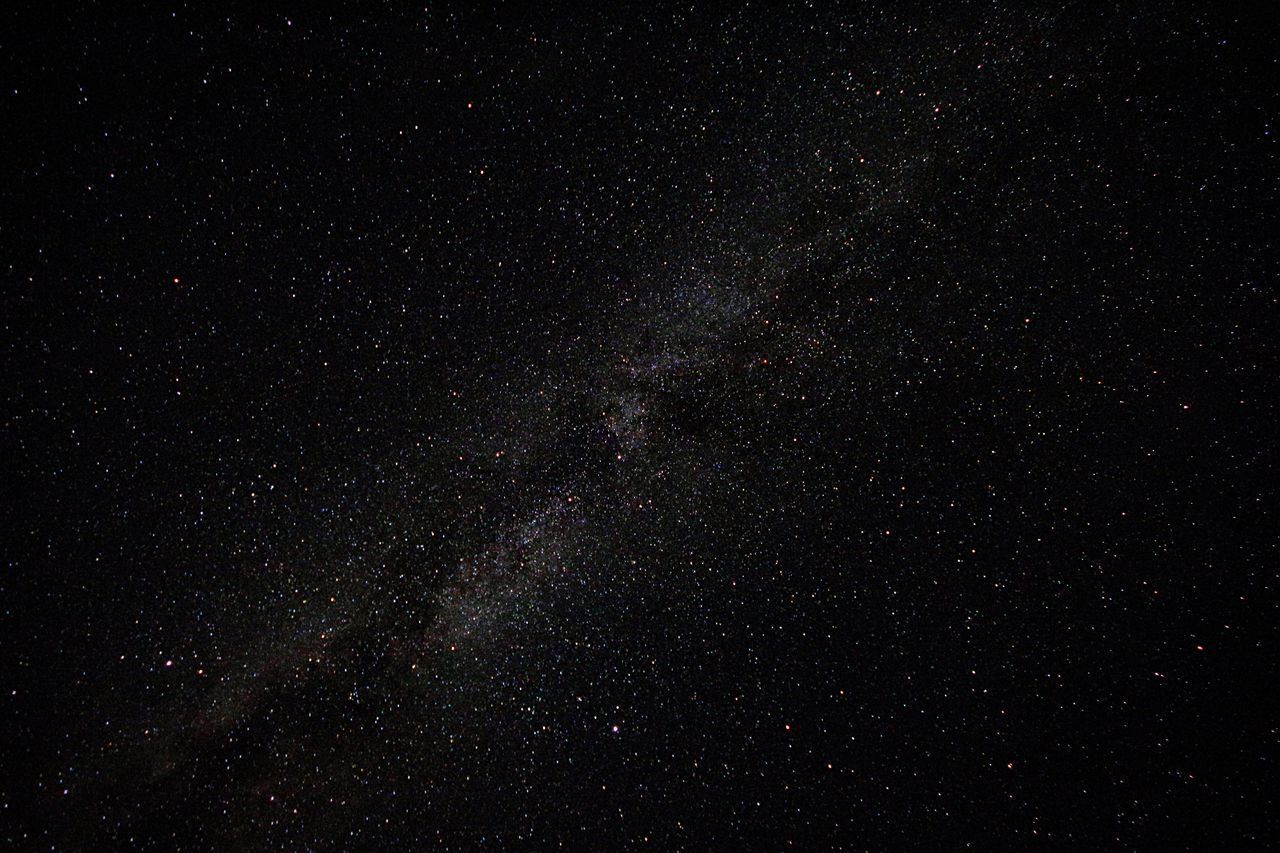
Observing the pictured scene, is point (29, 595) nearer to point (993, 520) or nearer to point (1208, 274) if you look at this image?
point (993, 520)

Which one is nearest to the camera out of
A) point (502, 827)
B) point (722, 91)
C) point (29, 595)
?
point (29, 595)

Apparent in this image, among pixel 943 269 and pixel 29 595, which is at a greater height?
pixel 29 595

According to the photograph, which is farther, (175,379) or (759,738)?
(759,738)

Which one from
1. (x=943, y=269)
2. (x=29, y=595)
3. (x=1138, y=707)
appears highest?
(x=29, y=595)

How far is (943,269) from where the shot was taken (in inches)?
47.2

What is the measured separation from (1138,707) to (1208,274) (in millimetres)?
1129

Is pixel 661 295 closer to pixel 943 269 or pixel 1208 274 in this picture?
pixel 943 269

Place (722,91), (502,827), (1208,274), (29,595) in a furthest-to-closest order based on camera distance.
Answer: (502,827), (1208,274), (722,91), (29,595)

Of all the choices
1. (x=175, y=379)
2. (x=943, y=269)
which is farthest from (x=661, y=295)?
(x=175, y=379)

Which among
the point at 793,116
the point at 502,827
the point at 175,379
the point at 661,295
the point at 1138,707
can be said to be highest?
the point at 175,379

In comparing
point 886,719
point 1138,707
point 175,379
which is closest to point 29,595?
point 175,379

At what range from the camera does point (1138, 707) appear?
1.20m

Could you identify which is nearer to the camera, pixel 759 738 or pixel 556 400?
pixel 556 400

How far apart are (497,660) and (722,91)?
153 centimetres
